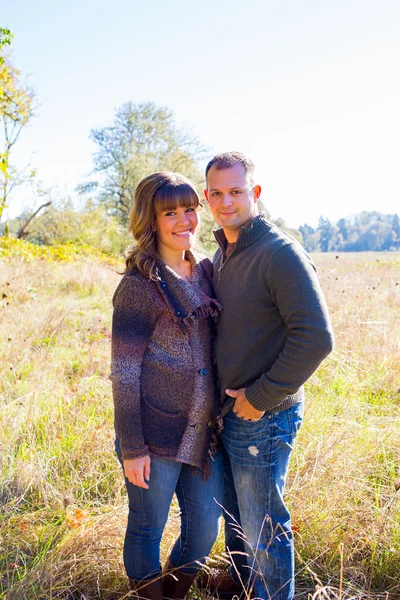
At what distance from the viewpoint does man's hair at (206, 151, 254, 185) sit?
1.88m

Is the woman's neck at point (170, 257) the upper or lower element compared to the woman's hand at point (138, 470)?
upper

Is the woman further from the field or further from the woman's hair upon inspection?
the field

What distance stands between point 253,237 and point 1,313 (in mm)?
4250

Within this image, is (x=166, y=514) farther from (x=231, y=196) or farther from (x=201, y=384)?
(x=231, y=196)

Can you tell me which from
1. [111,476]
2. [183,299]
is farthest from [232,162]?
[111,476]

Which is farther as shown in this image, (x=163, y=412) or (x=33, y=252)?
(x=33, y=252)

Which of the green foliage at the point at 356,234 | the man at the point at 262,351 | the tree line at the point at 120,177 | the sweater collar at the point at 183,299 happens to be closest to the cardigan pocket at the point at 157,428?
the man at the point at 262,351

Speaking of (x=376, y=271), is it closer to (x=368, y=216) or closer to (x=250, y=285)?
(x=250, y=285)

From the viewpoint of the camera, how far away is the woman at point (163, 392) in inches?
71.5

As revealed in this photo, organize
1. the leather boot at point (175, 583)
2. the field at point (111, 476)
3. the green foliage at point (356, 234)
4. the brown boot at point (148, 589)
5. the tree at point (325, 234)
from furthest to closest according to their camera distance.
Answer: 1. the tree at point (325, 234)
2. the green foliage at point (356, 234)
3. the field at point (111, 476)
4. the leather boot at point (175, 583)
5. the brown boot at point (148, 589)

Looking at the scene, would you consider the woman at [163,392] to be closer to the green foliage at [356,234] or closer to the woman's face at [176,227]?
the woman's face at [176,227]

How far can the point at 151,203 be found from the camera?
6.33 ft

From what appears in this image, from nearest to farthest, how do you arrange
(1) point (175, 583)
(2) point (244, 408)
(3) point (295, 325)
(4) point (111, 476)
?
(3) point (295, 325) < (2) point (244, 408) < (1) point (175, 583) < (4) point (111, 476)

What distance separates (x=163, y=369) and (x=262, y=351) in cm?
38
